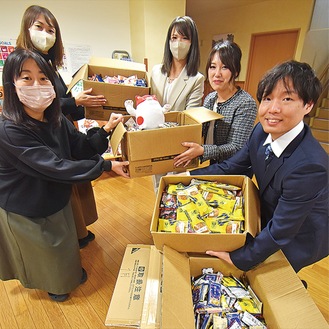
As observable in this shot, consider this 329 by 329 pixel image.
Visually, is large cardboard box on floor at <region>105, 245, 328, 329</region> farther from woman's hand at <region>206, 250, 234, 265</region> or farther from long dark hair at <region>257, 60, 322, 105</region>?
long dark hair at <region>257, 60, 322, 105</region>

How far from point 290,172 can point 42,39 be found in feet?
5.20

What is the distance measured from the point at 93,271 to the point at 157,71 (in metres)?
1.45

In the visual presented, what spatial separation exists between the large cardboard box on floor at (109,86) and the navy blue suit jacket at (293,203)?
76 cm

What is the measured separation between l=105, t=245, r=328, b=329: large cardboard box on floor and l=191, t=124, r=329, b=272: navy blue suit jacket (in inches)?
3.1

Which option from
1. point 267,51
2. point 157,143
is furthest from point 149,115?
point 267,51

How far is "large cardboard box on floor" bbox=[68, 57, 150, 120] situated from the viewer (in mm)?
1278

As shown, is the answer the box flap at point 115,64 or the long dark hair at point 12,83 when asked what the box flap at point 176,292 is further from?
the box flap at point 115,64

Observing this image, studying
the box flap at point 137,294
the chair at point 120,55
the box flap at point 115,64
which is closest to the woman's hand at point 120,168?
the box flap at point 137,294

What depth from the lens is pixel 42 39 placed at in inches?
56.1

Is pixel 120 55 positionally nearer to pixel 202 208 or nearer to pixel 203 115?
pixel 203 115

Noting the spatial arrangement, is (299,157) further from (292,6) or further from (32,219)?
(292,6)

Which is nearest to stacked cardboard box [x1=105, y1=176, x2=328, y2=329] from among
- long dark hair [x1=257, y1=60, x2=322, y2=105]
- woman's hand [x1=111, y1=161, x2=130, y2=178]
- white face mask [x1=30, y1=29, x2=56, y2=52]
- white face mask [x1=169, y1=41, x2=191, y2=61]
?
woman's hand [x1=111, y1=161, x2=130, y2=178]

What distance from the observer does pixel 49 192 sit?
116 cm

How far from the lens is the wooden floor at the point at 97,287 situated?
1.29 metres
